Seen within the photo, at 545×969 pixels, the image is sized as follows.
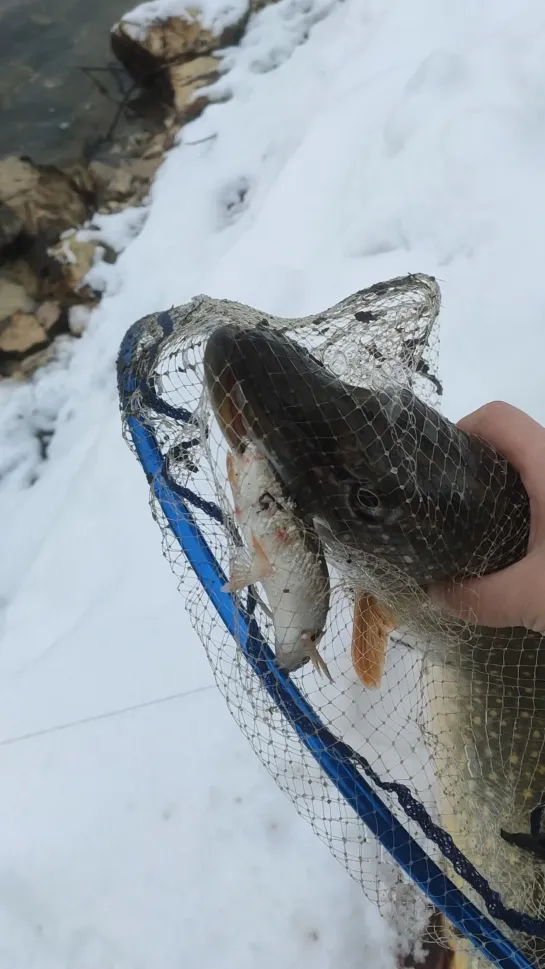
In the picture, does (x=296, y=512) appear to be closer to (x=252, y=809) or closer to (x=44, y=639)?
(x=252, y=809)

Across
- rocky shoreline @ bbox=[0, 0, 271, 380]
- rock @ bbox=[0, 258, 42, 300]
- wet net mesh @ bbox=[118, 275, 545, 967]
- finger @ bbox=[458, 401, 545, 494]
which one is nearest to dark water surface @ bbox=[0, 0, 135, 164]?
rocky shoreline @ bbox=[0, 0, 271, 380]

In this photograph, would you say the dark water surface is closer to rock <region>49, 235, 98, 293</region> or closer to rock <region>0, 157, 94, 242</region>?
rock <region>0, 157, 94, 242</region>

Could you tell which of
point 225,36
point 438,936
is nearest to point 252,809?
point 438,936

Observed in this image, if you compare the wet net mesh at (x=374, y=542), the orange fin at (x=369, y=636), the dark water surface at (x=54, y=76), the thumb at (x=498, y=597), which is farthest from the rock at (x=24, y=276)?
the thumb at (x=498, y=597)

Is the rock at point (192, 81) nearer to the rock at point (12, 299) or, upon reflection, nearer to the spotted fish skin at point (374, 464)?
the rock at point (12, 299)

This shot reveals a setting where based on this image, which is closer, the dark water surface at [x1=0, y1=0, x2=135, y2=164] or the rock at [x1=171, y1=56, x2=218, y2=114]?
the rock at [x1=171, y1=56, x2=218, y2=114]

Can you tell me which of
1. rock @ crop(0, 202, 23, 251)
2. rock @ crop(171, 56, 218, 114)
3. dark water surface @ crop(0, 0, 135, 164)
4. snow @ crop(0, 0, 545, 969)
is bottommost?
snow @ crop(0, 0, 545, 969)
